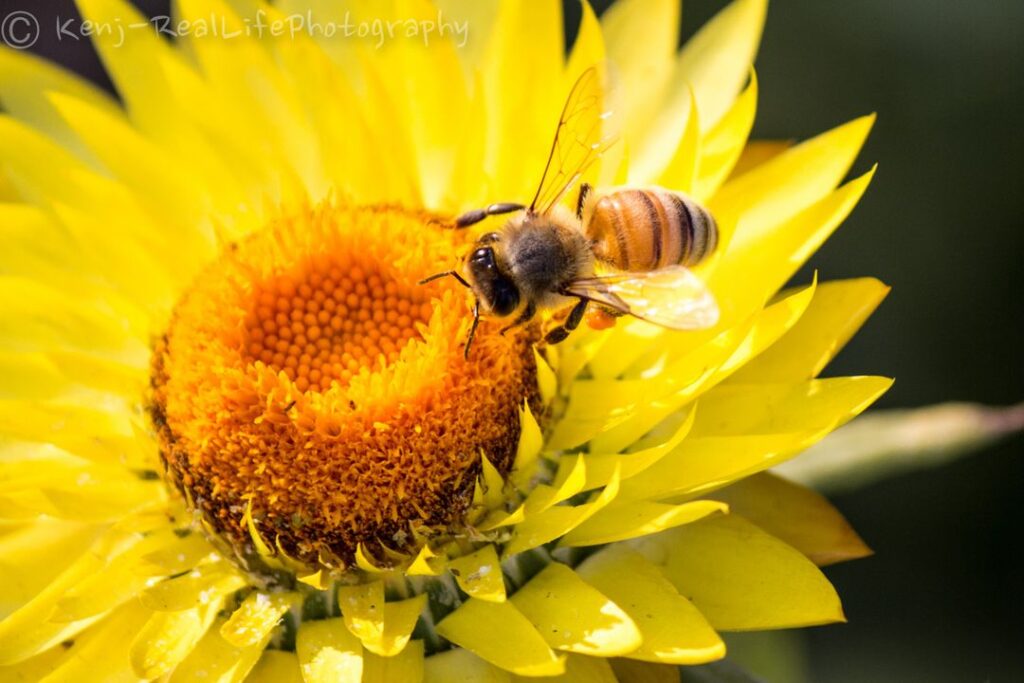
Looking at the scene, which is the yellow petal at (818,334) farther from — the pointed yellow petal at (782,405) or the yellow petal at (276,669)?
the yellow petal at (276,669)

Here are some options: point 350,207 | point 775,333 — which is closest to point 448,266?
point 350,207

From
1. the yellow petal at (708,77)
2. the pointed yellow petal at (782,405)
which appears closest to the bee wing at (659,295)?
the pointed yellow petal at (782,405)

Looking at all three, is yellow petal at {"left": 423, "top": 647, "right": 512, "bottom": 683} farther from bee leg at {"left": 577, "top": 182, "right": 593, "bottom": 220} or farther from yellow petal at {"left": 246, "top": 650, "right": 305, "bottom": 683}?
bee leg at {"left": 577, "top": 182, "right": 593, "bottom": 220}

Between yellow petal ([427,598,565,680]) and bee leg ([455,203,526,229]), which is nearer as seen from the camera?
yellow petal ([427,598,565,680])

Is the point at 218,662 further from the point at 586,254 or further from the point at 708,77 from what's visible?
the point at 708,77

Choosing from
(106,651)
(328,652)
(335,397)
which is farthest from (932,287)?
(106,651)

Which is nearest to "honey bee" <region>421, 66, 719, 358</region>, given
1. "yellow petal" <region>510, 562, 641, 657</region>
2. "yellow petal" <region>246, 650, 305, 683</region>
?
"yellow petal" <region>510, 562, 641, 657</region>

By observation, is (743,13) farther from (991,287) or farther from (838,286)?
(991,287)
